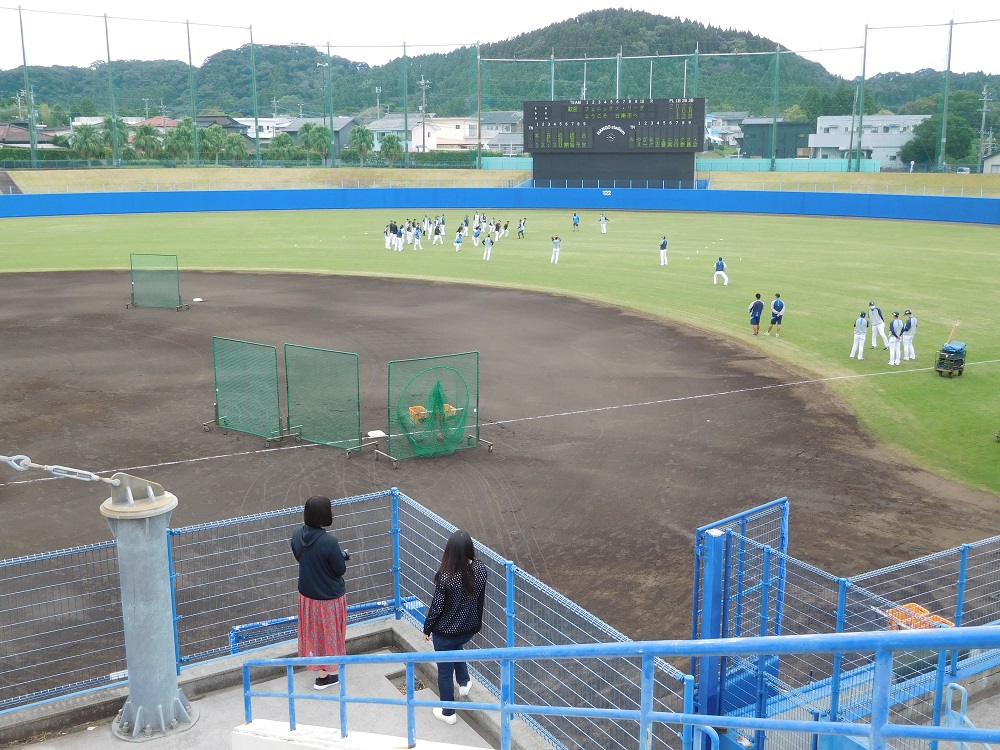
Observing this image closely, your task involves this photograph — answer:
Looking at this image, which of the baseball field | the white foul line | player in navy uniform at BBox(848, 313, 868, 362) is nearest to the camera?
the baseball field

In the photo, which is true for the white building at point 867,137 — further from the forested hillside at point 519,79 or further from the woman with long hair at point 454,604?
the woman with long hair at point 454,604

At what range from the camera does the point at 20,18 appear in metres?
85.3

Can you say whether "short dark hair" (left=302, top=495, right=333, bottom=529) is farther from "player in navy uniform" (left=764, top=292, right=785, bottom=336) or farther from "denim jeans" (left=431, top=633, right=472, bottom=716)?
"player in navy uniform" (left=764, top=292, right=785, bottom=336)

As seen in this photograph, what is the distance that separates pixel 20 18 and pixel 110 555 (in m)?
89.3

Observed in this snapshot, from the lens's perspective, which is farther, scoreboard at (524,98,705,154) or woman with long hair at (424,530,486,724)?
scoreboard at (524,98,705,154)

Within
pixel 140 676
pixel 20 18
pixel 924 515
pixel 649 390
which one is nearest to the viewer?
pixel 140 676

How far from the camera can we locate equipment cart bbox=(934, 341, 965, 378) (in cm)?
2356

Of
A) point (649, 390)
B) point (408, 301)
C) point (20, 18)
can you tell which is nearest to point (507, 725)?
point (649, 390)

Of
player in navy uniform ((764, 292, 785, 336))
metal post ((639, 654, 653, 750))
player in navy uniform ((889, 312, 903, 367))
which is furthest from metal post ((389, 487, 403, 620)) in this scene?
player in navy uniform ((764, 292, 785, 336))

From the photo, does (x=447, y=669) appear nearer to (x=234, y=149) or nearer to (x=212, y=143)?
(x=212, y=143)

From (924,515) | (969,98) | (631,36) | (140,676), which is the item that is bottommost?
(924,515)

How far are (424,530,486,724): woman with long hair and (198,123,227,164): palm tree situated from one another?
10160 centimetres

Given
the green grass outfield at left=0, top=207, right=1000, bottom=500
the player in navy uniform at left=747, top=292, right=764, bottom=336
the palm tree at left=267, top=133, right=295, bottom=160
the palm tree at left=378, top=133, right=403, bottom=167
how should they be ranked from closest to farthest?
the green grass outfield at left=0, top=207, right=1000, bottom=500
the player in navy uniform at left=747, top=292, right=764, bottom=336
the palm tree at left=267, top=133, right=295, bottom=160
the palm tree at left=378, top=133, right=403, bottom=167

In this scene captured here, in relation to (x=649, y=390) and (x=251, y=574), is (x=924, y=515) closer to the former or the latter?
(x=649, y=390)
